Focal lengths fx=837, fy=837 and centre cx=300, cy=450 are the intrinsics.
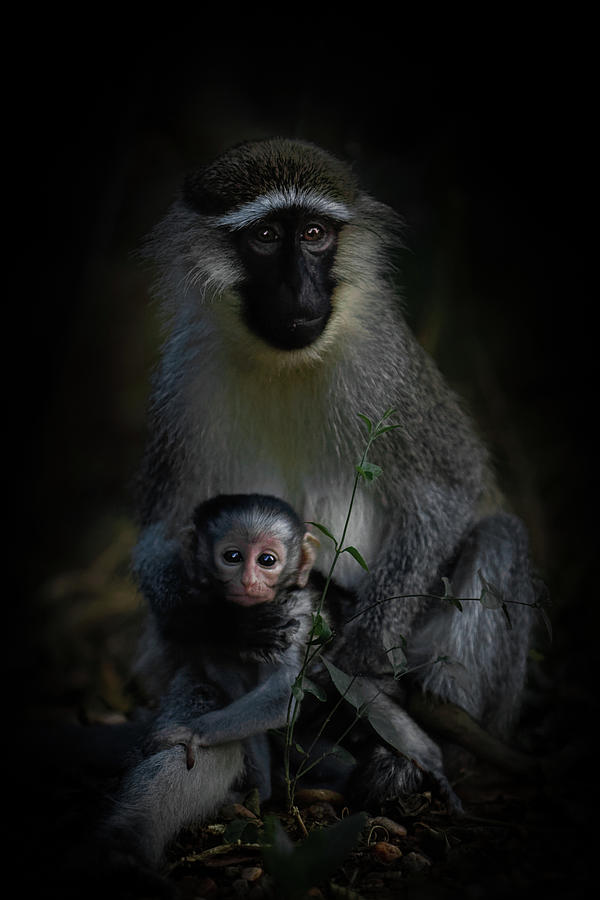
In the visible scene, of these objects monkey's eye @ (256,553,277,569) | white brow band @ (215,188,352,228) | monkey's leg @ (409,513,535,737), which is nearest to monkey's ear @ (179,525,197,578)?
monkey's eye @ (256,553,277,569)

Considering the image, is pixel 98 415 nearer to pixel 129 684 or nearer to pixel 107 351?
pixel 107 351

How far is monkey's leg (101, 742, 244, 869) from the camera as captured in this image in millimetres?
2090

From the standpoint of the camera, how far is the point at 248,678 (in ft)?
8.39

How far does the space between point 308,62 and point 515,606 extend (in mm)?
2699

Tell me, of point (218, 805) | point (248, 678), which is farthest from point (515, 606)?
point (218, 805)

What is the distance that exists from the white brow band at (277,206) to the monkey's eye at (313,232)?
41 millimetres

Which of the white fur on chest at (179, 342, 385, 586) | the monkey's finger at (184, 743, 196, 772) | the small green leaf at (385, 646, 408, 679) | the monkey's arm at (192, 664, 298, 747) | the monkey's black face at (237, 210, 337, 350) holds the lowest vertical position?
the monkey's finger at (184, 743, 196, 772)

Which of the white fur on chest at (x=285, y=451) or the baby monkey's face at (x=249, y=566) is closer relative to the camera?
the baby monkey's face at (x=249, y=566)

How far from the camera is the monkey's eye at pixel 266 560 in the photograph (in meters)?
2.42

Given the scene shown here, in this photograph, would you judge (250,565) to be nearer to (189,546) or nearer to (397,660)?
(189,546)

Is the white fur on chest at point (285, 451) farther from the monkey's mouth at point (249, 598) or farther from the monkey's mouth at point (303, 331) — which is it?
the monkey's mouth at point (249, 598)

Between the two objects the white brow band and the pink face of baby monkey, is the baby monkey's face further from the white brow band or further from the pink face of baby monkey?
the white brow band

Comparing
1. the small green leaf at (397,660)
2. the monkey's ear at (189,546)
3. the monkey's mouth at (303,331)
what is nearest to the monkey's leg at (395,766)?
the small green leaf at (397,660)

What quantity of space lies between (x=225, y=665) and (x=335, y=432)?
0.84 m
